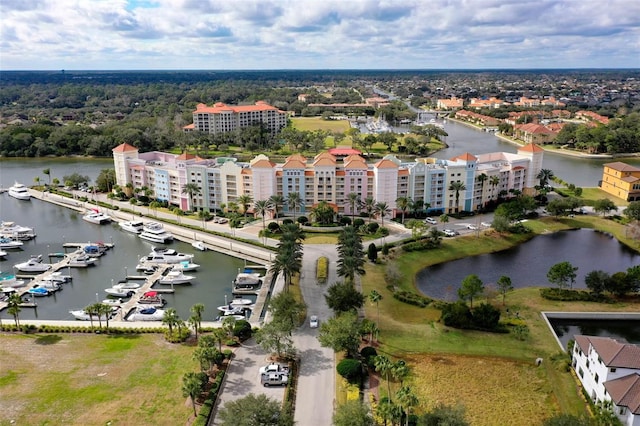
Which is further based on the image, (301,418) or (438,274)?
(438,274)

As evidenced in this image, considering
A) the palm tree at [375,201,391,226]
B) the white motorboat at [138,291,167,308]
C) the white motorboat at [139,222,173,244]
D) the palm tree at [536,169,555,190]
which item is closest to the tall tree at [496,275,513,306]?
the palm tree at [375,201,391,226]

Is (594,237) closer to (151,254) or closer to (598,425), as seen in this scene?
(598,425)

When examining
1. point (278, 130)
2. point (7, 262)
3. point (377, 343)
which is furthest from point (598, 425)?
point (278, 130)

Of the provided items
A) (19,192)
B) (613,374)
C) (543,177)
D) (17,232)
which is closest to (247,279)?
(613,374)

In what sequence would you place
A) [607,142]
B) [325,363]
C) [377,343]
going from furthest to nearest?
1. [607,142]
2. [377,343]
3. [325,363]

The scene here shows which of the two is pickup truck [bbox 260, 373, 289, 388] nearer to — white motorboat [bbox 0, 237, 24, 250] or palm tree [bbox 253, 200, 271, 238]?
palm tree [bbox 253, 200, 271, 238]

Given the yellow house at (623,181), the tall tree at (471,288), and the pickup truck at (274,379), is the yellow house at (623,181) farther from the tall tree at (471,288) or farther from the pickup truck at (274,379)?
the pickup truck at (274,379)
